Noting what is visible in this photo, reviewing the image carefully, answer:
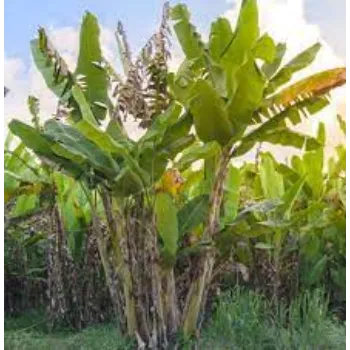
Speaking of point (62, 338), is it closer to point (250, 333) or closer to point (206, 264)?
point (206, 264)

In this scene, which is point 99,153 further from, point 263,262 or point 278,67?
point 263,262

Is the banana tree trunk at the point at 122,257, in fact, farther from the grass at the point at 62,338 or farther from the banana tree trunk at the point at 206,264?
the banana tree trunk at the point at 206,264

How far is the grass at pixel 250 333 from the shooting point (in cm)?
400

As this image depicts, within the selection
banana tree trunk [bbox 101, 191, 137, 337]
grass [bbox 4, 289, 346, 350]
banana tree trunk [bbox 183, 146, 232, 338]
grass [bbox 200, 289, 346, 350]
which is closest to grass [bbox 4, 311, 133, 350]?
grass [bbox 4, 289, 346, 350]

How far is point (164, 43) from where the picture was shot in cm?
393

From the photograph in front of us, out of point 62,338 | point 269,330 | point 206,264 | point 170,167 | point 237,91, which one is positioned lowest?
point 269,330

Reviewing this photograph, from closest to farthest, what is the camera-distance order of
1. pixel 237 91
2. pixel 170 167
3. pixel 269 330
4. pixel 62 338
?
1. pixel 237 91
2. pixel 170 167
3. pixel 269 330
4. pixel 62 338

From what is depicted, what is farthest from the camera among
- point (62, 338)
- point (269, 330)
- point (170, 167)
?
point (62, 338)

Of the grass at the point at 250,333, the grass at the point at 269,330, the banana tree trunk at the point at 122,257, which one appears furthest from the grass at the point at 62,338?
the grass at the point at 269,330

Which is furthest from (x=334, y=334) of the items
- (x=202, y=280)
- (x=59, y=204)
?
(x=59, y=204)

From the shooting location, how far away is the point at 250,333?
4.10 meters

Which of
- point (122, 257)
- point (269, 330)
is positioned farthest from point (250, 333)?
point (122, 257)

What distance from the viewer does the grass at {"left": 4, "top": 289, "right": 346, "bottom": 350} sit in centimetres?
400

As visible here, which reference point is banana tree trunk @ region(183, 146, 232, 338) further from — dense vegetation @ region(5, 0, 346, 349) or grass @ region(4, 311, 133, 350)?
grass @ region(4, 311, 133, 350)
